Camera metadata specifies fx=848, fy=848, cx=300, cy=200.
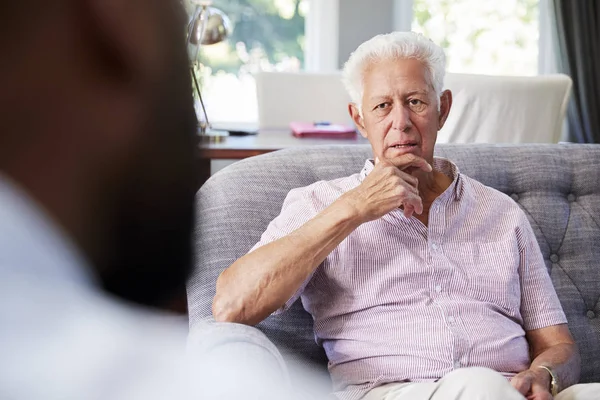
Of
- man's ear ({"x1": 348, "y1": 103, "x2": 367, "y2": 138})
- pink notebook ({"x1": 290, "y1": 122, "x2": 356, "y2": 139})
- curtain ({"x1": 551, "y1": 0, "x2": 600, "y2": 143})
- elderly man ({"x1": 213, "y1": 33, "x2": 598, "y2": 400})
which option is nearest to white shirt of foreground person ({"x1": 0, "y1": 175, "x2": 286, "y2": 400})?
elderly man ({"x1": 213, "y1": 33, "x2": 598, "y2": 400})

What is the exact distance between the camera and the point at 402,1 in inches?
191

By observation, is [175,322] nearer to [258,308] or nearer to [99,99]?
[99,99]

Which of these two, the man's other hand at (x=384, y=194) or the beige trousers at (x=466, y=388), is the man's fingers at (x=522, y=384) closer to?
the beige trousers at (x=466, y=388)

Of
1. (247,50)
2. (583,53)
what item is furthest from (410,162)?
(583,53)

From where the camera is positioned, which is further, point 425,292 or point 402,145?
point 402,145

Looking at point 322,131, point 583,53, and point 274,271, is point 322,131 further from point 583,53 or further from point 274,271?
point 583,53

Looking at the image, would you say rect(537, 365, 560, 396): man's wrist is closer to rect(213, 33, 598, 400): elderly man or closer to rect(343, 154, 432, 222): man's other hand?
rect(213, 33, 598, 400): elderly man

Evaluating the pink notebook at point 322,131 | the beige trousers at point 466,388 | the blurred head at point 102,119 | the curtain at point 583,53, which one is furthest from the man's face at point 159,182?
the curtain at point 583,53

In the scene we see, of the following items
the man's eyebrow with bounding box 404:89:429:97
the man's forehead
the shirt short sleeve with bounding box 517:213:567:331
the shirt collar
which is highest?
the shirt collar

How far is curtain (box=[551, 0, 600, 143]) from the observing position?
4.84 metres

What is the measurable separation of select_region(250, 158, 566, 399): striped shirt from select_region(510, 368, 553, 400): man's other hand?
0.08 m

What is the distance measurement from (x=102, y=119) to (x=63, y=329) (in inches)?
2.6

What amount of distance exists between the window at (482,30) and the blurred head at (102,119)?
492 cm

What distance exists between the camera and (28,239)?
9.0 inches
